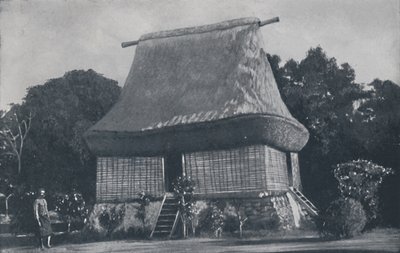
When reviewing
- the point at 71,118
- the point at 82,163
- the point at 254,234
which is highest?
the point at 71,118

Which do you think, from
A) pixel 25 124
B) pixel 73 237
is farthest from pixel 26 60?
pixel 73 237

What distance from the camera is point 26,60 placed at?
10.0 metres

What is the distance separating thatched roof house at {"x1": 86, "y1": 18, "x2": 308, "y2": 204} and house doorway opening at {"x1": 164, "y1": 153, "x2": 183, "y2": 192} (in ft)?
0.14

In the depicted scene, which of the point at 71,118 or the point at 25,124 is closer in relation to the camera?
the point at 25,124

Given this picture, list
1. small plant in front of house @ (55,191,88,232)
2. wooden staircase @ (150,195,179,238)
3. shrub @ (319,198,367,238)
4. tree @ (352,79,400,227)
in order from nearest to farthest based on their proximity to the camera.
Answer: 1. tree @ (352,79,400,227)
2. shrub @ (319,198,367,238)
3. wooden staircase @ (150,195,179,238)
4. small plant in front of house @ (55,191,88,232)

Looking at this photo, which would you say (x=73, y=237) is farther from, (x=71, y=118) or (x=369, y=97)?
(x=369, y=97)

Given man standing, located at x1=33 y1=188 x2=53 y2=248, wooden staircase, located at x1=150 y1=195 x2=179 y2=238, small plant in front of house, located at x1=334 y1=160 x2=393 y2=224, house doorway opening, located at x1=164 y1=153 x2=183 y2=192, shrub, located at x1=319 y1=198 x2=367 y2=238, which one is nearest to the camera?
shrub, located at x1=319 y1=198 x2=367 y2=238

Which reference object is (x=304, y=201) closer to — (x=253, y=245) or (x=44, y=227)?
(x=253, y=245)

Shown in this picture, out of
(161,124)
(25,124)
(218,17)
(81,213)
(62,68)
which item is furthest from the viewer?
(81,213)

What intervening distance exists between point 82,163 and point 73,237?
1535 millimetres

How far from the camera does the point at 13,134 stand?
10.5 metres

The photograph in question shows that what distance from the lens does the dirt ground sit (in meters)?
8.60

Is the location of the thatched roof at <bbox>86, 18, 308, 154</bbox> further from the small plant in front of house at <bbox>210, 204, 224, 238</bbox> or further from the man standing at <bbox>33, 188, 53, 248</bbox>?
the man standing at <bbox>33, 188, 53, 248</bbox>

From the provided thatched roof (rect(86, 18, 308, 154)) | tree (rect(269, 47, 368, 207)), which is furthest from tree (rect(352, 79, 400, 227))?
thatched roof (rect(86, 18, 308, 154))
